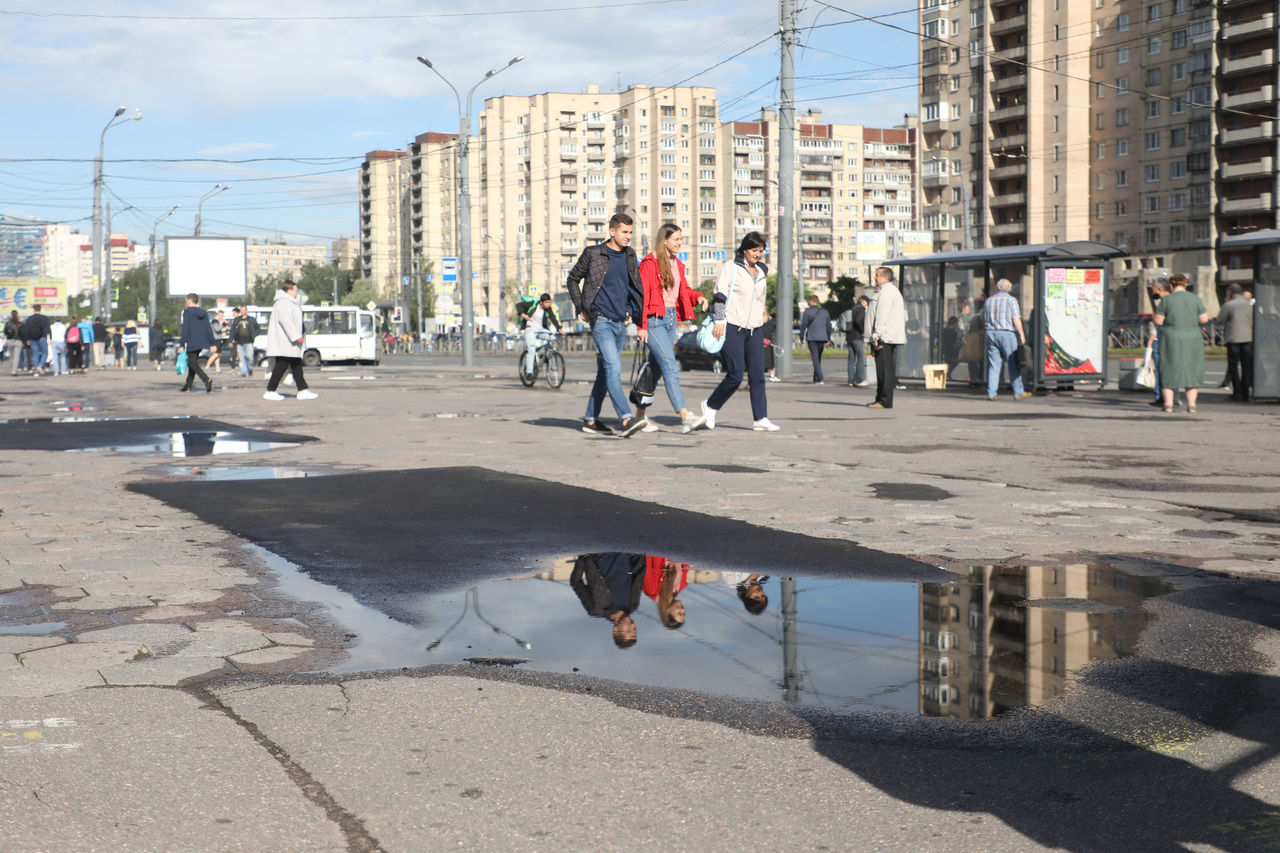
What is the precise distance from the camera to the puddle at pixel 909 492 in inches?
341

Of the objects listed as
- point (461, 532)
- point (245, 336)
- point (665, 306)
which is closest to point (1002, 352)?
point (665, 306)

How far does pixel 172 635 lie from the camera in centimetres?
488

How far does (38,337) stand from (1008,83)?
254 ft

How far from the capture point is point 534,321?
24.5m

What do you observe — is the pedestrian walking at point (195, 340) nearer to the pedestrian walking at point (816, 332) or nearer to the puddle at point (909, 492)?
the pedestrian walking at point (816, 332)

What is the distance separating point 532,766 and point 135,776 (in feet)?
3.05

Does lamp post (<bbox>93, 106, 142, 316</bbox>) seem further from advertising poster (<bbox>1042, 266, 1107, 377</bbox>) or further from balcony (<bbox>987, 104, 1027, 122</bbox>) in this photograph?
balcony (<bbox>987, 104, 1027, 122</bbox>)

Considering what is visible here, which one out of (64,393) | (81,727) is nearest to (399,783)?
(81,727)

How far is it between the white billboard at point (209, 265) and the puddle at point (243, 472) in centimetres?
5695

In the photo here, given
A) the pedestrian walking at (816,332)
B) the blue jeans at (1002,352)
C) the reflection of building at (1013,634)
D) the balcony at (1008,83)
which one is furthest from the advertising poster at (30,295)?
the reflection of building at (1013,634)

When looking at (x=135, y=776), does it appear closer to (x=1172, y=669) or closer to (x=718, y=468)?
(x=1172, y=669)

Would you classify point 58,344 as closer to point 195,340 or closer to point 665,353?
point 195,340

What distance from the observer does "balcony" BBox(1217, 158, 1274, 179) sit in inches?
3327

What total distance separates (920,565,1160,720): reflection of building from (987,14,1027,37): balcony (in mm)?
98229
